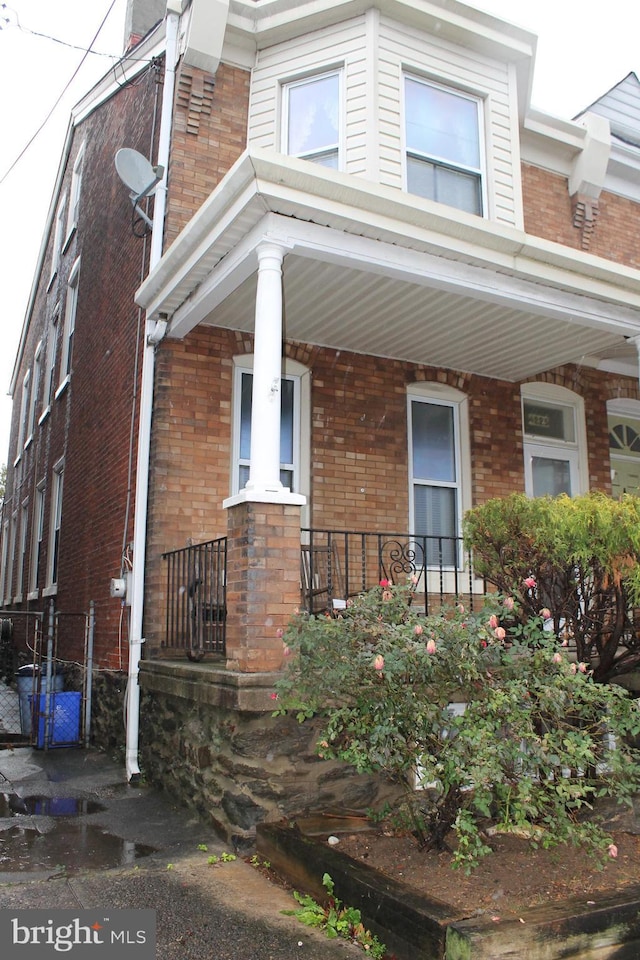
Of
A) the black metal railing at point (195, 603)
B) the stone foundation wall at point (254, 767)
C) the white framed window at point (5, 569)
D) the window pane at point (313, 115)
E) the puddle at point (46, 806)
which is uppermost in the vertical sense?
the window pane at point (313, 115)

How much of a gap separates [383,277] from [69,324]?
690 centimetres

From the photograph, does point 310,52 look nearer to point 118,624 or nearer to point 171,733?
point 118,624

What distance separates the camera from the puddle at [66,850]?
4.42 m

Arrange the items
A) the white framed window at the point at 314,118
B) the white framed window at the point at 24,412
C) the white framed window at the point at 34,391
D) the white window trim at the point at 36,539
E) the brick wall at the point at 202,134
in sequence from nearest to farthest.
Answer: the brick wall at the point at 202,134, the white framed window at the point at 314,118, the white window trim at the point at 36,539, the white framed window at the point at 34,391, the white framed window at the point at 24,412

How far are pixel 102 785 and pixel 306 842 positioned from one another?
2.97 m

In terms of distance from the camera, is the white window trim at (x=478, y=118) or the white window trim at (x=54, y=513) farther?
the white window trim at (x=54, y=513)

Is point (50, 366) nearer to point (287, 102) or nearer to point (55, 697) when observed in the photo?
point (55, 697)

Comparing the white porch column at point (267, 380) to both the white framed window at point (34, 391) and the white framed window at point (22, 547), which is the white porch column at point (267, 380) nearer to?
the white framed window at point (34, 391)

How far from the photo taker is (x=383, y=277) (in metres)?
6.39

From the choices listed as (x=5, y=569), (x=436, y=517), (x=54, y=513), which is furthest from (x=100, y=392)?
(x=5, y=569)

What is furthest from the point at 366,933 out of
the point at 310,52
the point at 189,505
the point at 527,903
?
the point at 310,52

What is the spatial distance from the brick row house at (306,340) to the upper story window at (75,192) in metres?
1.69

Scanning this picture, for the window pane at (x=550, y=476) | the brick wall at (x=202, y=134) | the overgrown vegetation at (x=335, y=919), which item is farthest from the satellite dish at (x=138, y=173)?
the overgrown vegetation at (x=335, y=919)

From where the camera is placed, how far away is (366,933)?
3.41 metres
